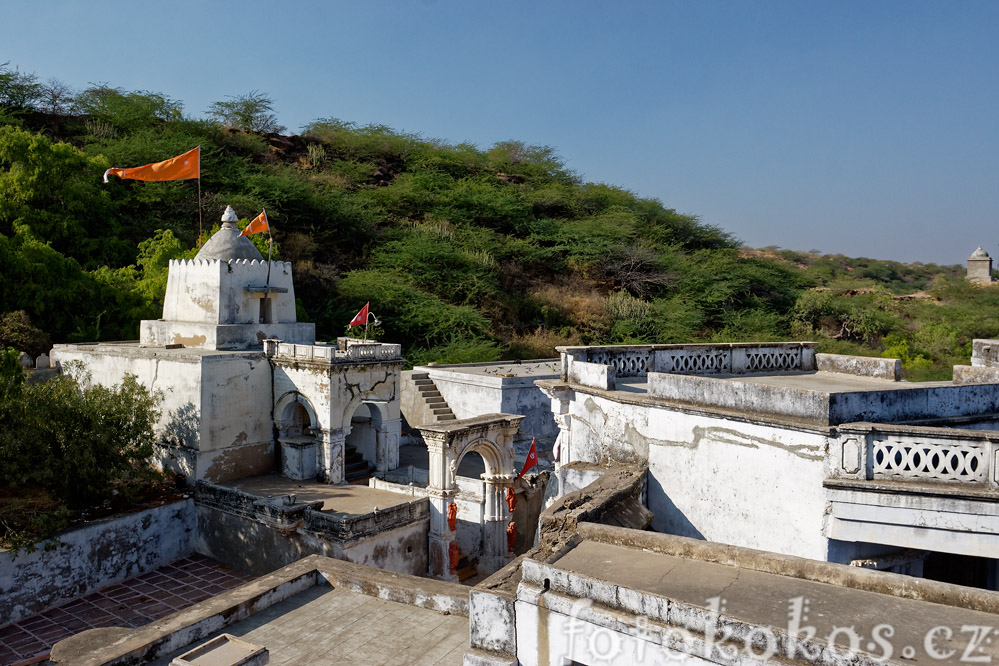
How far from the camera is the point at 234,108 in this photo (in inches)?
1845

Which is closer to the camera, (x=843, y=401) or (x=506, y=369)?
(x=843, y=401)

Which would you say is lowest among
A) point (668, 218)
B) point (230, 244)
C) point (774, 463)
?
point (774, 463)

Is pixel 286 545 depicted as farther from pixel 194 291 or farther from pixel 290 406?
pixel 194 291

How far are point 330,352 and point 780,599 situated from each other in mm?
13839

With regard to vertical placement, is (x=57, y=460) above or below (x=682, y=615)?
below

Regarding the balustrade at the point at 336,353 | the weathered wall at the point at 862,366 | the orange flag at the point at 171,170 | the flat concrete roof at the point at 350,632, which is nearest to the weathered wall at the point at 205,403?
the balustrade at the point at 336,353

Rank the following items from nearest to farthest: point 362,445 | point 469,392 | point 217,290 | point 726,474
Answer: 1. point 726,474
2. point 217,290
3. point 362,445
4. point 469,392

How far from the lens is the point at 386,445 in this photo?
730 inches

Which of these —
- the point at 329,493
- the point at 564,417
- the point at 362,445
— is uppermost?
the point at 564,417

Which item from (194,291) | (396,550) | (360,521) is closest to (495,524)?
(396,550)

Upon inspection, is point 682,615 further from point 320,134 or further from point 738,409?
point 320,134

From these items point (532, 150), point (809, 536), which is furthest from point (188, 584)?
point (532, 150)

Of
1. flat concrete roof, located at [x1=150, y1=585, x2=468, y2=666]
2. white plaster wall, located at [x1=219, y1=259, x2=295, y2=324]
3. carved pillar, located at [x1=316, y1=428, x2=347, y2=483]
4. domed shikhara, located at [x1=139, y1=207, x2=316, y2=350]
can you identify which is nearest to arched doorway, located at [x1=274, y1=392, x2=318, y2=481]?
carved pillar, located at [x1=316, y1=428, x2=347, y2=483]

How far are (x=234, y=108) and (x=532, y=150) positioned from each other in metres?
22.5
